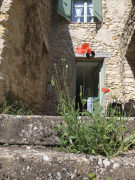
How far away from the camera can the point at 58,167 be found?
822mm

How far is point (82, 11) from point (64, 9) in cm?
76

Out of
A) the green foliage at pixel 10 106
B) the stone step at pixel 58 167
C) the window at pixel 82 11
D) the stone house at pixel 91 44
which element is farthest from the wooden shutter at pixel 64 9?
the stone step at pixel 58 167

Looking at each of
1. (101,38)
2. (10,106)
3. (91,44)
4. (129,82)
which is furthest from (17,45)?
(101,38)

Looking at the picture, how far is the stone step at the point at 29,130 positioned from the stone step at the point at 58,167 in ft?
0.99

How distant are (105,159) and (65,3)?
240 inches

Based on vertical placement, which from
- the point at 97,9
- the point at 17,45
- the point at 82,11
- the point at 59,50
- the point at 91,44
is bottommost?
the point at 17,45

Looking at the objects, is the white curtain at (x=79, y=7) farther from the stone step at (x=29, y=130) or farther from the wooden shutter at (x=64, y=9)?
the stone step at (x=29, y=130)

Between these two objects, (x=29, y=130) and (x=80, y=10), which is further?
(x=80, y=10)

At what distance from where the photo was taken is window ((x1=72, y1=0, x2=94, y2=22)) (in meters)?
5.96

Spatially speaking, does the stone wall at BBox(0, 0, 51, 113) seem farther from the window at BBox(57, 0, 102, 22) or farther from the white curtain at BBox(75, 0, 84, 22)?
the white curtain at BBox(75, 0, 84, 22)

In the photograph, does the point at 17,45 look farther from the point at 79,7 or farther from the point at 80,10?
the point at 79,7

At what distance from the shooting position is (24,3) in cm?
272

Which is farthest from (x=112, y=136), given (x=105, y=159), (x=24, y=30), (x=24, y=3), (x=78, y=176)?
(x=24, y=3)

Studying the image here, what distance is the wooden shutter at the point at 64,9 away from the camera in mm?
5702
